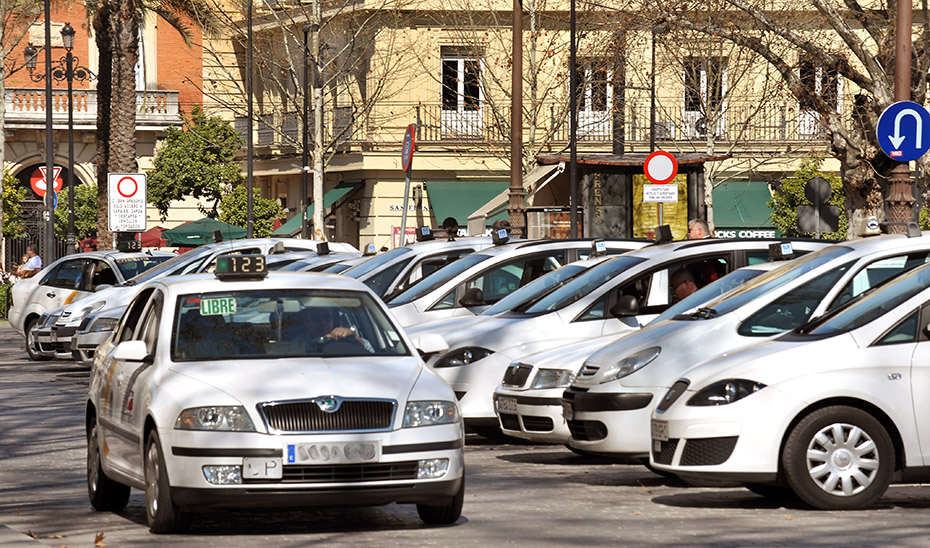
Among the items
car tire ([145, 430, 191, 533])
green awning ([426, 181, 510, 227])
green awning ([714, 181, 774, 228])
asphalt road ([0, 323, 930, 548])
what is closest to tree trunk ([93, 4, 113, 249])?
green awning ([426, 181, 510, 227])

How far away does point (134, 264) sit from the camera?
80.2 feet

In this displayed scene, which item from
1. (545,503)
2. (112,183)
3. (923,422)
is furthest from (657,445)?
(112,183)

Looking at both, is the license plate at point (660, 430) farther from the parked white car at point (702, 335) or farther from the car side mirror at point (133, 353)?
the car side mirror at point (133, 353)

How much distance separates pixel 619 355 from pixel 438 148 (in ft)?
115

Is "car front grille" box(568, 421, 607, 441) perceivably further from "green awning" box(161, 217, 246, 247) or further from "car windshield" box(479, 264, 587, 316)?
"green awning" box(161, 217, 246, 247)

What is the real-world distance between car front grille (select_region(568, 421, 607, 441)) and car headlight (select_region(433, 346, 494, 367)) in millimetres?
2389

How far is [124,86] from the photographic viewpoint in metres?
34.7

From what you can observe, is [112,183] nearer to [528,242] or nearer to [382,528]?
[528,242]

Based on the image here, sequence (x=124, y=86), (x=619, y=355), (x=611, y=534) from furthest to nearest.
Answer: (x=124, y=86) < (x=619, y=355) < (x=611, y=534)

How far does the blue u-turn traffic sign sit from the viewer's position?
626 inches

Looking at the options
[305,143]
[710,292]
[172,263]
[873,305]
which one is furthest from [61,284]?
[873,305]

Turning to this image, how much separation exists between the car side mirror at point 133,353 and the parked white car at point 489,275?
22.5ft

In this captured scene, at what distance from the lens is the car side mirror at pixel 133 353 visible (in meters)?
8.84

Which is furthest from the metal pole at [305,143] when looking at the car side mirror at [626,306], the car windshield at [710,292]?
the car windshield at [710,292]
